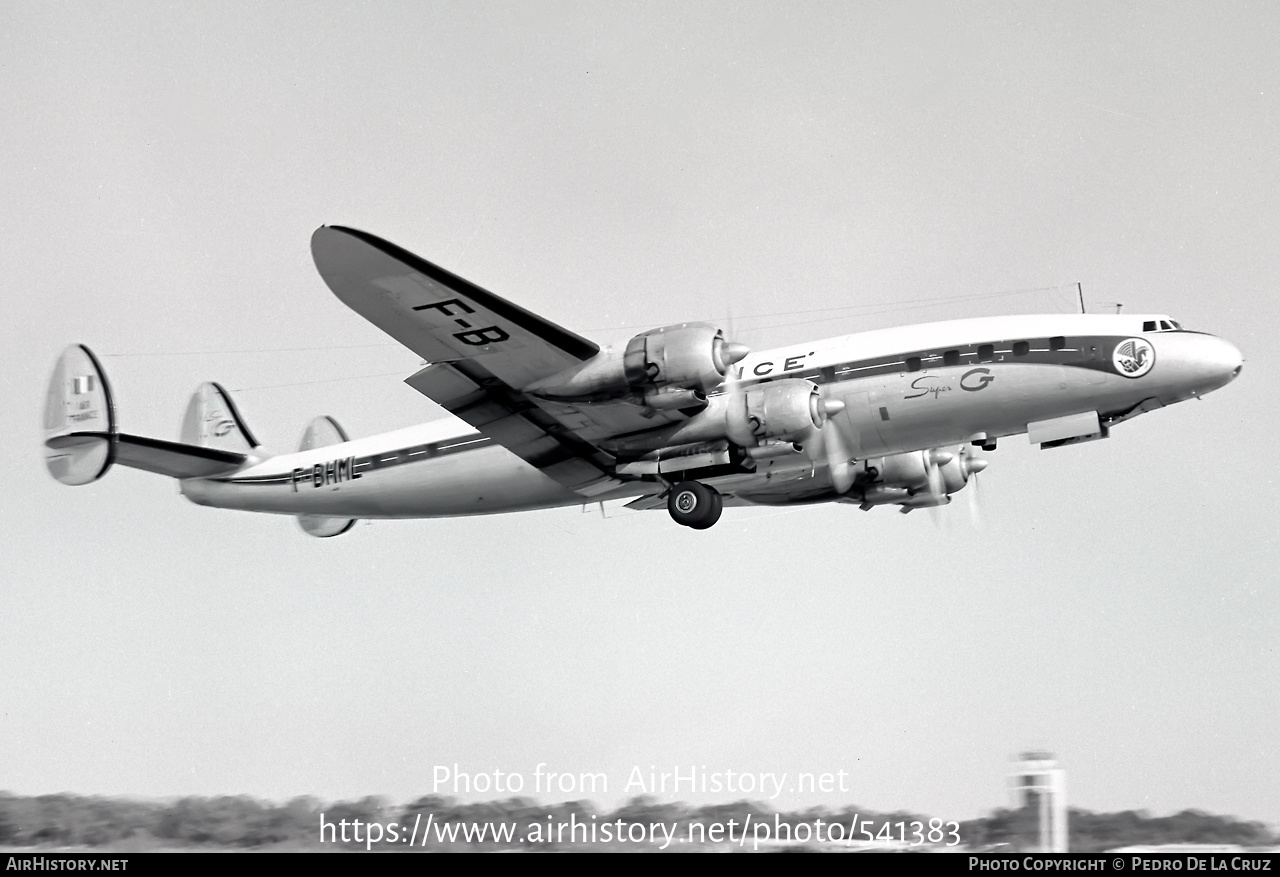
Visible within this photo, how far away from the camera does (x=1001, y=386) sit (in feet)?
54.9

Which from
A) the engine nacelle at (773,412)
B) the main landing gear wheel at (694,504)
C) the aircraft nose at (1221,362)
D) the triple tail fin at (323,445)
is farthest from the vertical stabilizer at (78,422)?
the aircraft nose at (1221,362)

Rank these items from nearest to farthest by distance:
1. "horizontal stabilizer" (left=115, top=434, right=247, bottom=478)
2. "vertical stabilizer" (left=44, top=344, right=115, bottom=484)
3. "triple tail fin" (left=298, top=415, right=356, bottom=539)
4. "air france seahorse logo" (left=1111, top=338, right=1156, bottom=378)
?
"air france seahorse logo" (left=1111, top=338, right=1156, bottom=378) → "vertical stabilizer" (left=44, top=344, right=115, bottom=484) → "horizontal stabilizer" (left=115, top=434, right=247, bottom=478) → "triple tail fin" (left=298, top=415, right=356, bottom=539)

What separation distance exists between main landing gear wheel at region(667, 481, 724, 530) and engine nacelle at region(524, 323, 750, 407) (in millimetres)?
1863

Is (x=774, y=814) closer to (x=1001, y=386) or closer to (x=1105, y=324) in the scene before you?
(x=1001, y=386)

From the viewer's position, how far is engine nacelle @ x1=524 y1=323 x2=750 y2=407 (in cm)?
1583

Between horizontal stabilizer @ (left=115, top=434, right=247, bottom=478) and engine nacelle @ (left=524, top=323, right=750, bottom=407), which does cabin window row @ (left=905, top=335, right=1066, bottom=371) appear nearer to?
engine nacelle @ (left=524, top=323, right=750, bottom=407)

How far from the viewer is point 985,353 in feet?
55.3

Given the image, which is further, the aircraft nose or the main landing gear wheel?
the main landing gear wheel

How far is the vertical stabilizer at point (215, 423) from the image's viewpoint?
74.3ft

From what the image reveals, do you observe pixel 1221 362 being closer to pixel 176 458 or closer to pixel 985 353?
pixel 985 353

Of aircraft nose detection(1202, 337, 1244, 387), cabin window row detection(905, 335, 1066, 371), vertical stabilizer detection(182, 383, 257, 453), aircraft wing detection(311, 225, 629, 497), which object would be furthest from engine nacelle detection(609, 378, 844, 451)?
vertical stabilizer detection(182, 383, 257, 453)

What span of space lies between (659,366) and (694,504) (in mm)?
2451

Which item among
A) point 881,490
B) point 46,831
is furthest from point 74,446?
point 881,490

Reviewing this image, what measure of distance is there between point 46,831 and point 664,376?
9.30 meters
